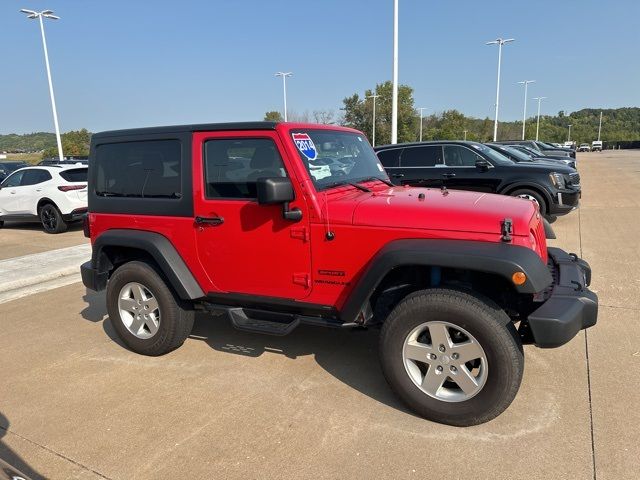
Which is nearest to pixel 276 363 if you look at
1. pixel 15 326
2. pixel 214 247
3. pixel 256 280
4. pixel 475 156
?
pixel 256 280

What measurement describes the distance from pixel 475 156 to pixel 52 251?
8.22 metres

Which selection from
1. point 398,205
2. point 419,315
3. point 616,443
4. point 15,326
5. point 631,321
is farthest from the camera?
point 15,326

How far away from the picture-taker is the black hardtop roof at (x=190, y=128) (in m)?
3.42

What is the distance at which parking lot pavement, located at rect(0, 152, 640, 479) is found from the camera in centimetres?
266

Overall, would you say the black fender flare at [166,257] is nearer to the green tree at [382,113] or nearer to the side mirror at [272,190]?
the side mirror at [272,190]

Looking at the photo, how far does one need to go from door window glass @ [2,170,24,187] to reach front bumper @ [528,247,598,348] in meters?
12.3

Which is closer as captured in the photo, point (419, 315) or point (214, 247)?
point (419, 315)

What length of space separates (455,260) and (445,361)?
0.66 metres

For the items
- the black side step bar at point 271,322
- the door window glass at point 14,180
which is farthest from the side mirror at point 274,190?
the door window glass at point 14,180

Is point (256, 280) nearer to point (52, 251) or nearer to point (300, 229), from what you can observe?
point (300, 229)

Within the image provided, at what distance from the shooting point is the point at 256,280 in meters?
3.55

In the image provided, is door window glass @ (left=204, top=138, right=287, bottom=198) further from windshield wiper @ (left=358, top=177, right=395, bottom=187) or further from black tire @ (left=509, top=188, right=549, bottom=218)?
black tire @ (left=509, top=188, right=549, bottom=218)

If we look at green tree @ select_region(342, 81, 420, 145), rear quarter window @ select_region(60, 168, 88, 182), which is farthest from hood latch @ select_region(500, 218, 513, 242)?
green tree @ select_region(342, 81, 420, 145)

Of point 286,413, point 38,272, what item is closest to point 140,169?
point 286,413
